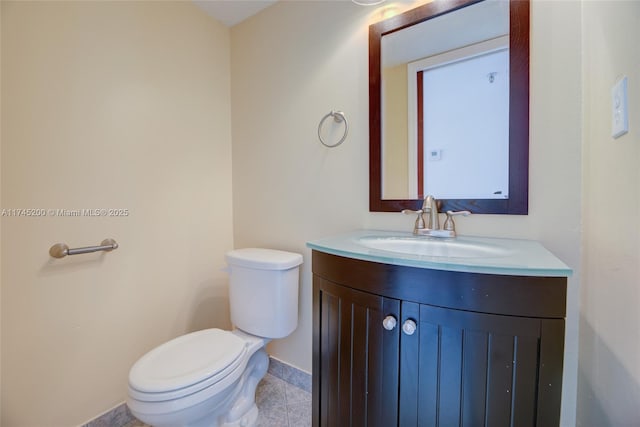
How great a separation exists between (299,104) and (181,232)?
1.00 m

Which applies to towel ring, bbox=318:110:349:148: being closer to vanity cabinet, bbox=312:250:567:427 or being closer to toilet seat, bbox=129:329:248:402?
vanity cabinet, bbox=312:250:567:427

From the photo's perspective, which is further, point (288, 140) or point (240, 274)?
point (288, 140)

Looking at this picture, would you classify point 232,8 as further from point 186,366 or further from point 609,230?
point 609,230

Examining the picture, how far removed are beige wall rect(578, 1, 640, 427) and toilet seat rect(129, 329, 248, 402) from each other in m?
1.16

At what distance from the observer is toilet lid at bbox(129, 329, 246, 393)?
938 mm

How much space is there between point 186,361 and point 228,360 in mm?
164

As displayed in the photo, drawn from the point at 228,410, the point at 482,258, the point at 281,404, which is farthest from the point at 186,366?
the point at 482,258

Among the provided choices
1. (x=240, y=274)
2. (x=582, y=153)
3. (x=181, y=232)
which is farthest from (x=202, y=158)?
(x=582, y=153)


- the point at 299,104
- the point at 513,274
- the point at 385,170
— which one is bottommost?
the point at 513,274

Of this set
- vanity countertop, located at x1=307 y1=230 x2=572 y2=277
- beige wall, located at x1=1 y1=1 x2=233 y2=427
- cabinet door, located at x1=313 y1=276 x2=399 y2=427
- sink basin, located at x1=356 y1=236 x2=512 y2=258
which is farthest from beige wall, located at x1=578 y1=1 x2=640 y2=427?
beige wall, located at x1=1 y1=1 x2=233 y2=427

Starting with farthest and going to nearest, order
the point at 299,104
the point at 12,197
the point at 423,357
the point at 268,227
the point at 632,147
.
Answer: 1. the point at 268,227
2. the point at 299,104
3. the point at 12,197
4. the point at 423,357
5. the point at 632,147

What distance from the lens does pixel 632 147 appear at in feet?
1.89

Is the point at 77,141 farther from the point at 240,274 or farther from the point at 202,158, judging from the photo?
the point at 240,274

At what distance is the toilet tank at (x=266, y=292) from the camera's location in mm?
1296
